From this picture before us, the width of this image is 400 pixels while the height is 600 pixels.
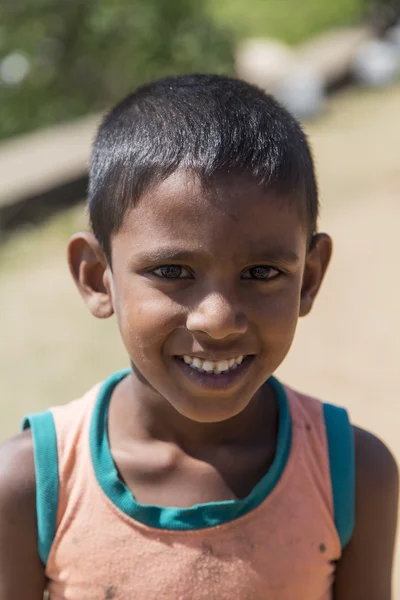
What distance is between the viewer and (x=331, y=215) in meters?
5.55

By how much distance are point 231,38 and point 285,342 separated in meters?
6.17

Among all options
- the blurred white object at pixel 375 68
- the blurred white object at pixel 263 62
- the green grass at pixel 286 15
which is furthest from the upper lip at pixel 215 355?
the green grass at pixel 286 15

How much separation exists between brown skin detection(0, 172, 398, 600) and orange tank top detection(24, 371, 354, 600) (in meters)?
0.04

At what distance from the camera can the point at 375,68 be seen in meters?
8.69

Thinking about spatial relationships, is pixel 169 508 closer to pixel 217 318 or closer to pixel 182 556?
pixel 182 556

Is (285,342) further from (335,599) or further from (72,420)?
(335,599)

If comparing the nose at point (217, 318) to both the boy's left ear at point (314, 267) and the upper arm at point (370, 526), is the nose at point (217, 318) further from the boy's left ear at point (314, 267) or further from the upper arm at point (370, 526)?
the upper arm at point (370, 526)

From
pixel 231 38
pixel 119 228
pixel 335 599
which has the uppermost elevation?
pixel 231 38

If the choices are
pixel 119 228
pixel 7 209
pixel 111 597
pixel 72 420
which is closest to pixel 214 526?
pixel 111 597

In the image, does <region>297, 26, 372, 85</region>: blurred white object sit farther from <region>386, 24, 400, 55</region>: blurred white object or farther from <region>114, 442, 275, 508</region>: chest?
<region>114, 442, 275, 508</region>: chest

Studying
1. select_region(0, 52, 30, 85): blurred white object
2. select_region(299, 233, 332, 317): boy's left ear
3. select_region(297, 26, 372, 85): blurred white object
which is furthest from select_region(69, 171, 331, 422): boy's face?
select_region(297, 26, 372, 85): blurred white object

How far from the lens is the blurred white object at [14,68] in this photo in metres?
6.98

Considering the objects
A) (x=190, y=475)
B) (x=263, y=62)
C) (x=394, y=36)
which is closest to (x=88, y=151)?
(x=263, y=62)

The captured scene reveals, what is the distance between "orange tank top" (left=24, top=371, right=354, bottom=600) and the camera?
167 cm
